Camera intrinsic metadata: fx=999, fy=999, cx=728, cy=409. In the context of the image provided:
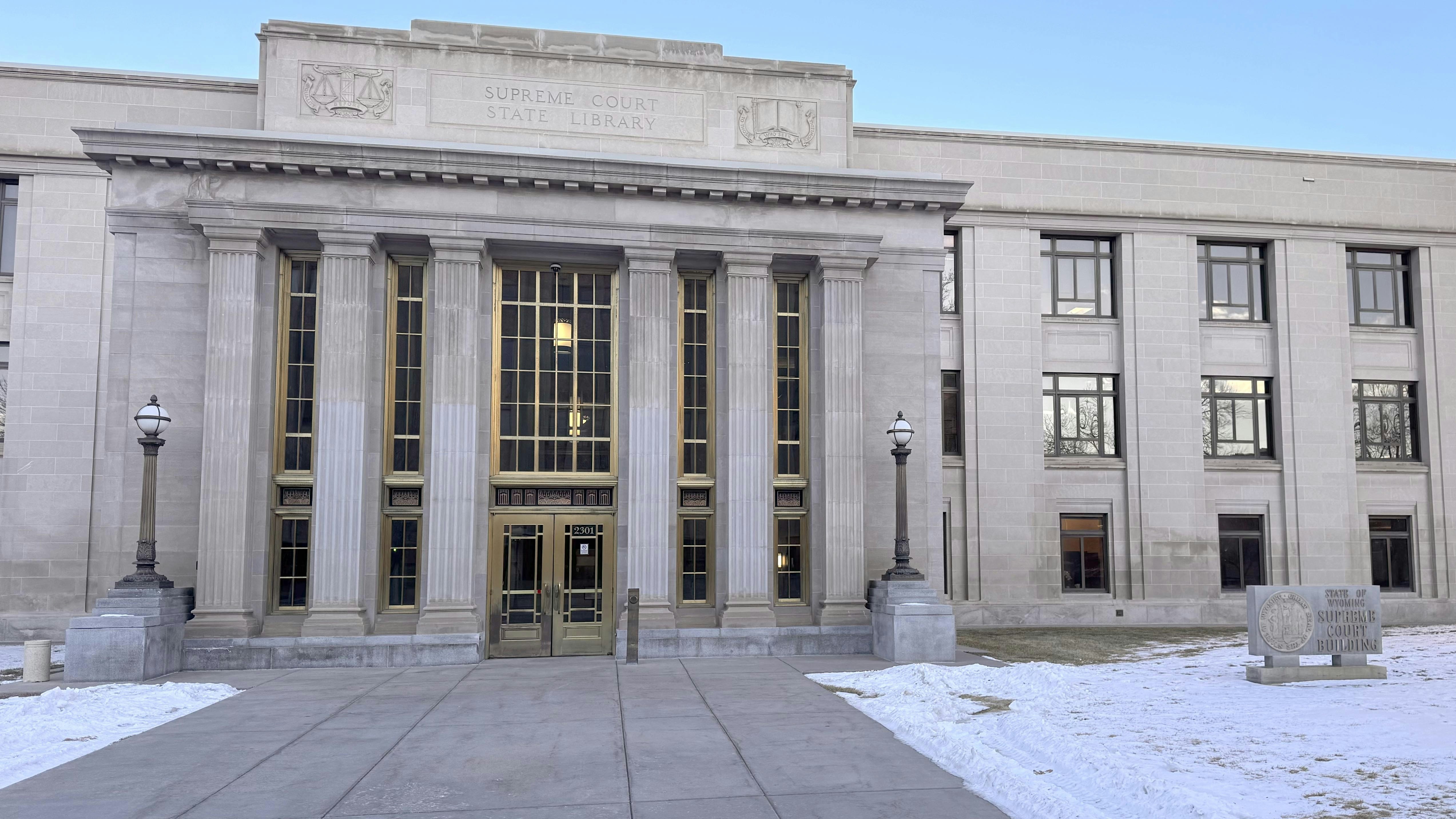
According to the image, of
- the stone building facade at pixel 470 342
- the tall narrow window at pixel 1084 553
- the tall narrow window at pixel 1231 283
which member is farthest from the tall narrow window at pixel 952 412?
the tall narrow window at pixel 1231 283

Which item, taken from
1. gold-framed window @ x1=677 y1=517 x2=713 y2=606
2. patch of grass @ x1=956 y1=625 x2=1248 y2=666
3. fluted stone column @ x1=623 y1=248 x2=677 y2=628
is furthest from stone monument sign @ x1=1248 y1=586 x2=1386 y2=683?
fluted stone column @ x1=623 y1=248 x2=677 y2=628

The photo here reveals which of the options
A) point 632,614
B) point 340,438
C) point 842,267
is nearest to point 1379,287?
point 842,267

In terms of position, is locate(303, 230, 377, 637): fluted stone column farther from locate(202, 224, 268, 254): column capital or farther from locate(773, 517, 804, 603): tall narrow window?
locate(773, 517, 804, 603): tall narrow window

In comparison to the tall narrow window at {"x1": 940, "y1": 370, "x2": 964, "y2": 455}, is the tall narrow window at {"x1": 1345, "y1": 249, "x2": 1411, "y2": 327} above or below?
above

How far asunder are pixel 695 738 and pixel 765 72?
615 inches

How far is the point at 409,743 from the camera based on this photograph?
11.6 metres

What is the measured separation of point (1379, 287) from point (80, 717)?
1348 inches

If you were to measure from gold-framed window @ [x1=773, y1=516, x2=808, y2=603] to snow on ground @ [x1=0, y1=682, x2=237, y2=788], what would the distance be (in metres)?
10.4

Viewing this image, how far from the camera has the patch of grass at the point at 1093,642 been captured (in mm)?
19797

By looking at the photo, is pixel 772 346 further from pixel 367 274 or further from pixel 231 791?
pixel 231 791

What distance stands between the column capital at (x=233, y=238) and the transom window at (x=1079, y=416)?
2053 cm

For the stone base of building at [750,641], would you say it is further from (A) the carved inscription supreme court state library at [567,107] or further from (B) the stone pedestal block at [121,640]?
(A) the carved inscription supreme court state library at [567,107]

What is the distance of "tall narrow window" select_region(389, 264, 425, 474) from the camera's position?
20.2m

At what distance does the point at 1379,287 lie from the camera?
30.6m
